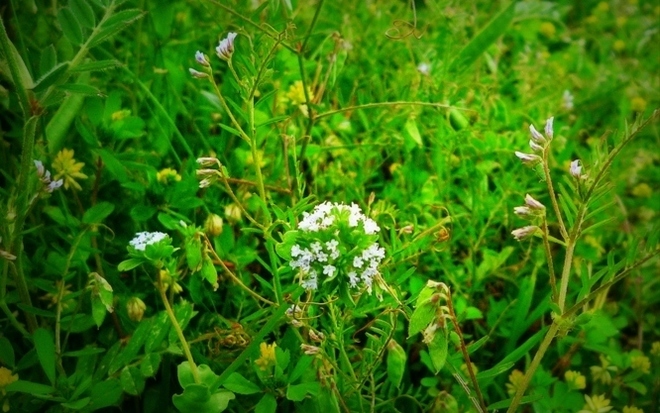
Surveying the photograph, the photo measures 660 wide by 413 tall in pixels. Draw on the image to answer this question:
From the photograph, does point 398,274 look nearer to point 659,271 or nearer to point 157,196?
point 157,196

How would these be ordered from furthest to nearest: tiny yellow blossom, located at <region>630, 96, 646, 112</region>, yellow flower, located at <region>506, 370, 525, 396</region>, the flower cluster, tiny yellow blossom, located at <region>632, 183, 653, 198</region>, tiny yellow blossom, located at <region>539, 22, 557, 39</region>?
tiny yellow blossom, located at <region>539, 22, 557, 39</region>, tiny yellow blossom, located at <region>630, 96, 646, 112</region>, tiny yellow blossom, located at <region>632, 183, 653, 198</region>, yellow flower, located at <region>506, 370, 525, 396</region>, the flower cluster

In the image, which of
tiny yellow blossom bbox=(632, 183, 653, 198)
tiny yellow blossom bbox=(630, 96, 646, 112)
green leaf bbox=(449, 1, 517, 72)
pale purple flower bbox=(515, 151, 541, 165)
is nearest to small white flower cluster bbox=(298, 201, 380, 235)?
pale purple flower bbox=(515, 151, 541, 165)

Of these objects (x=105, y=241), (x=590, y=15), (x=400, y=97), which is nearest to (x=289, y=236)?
(x=105, y=241)

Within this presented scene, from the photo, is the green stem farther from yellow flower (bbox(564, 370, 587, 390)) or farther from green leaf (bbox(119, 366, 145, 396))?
green leaf (bbox(119, 366, 145, 396))

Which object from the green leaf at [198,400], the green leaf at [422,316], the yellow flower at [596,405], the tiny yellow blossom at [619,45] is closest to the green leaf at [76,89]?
the green leaf at [198,400]

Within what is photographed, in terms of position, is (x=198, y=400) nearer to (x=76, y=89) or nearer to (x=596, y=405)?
(x=76, y=89)

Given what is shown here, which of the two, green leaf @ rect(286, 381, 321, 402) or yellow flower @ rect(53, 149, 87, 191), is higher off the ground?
yellow flower @ rect(53, 149, 87, 191)

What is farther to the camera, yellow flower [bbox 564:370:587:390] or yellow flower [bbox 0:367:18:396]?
yellow flower [bbox 564:370:587:390]

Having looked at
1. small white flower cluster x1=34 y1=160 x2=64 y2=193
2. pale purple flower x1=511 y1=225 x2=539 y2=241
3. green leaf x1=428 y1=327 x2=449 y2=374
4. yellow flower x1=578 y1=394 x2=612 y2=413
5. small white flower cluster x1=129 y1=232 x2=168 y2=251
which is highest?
pale purple flower x1=511 y1=225 x2=539 y2=241
